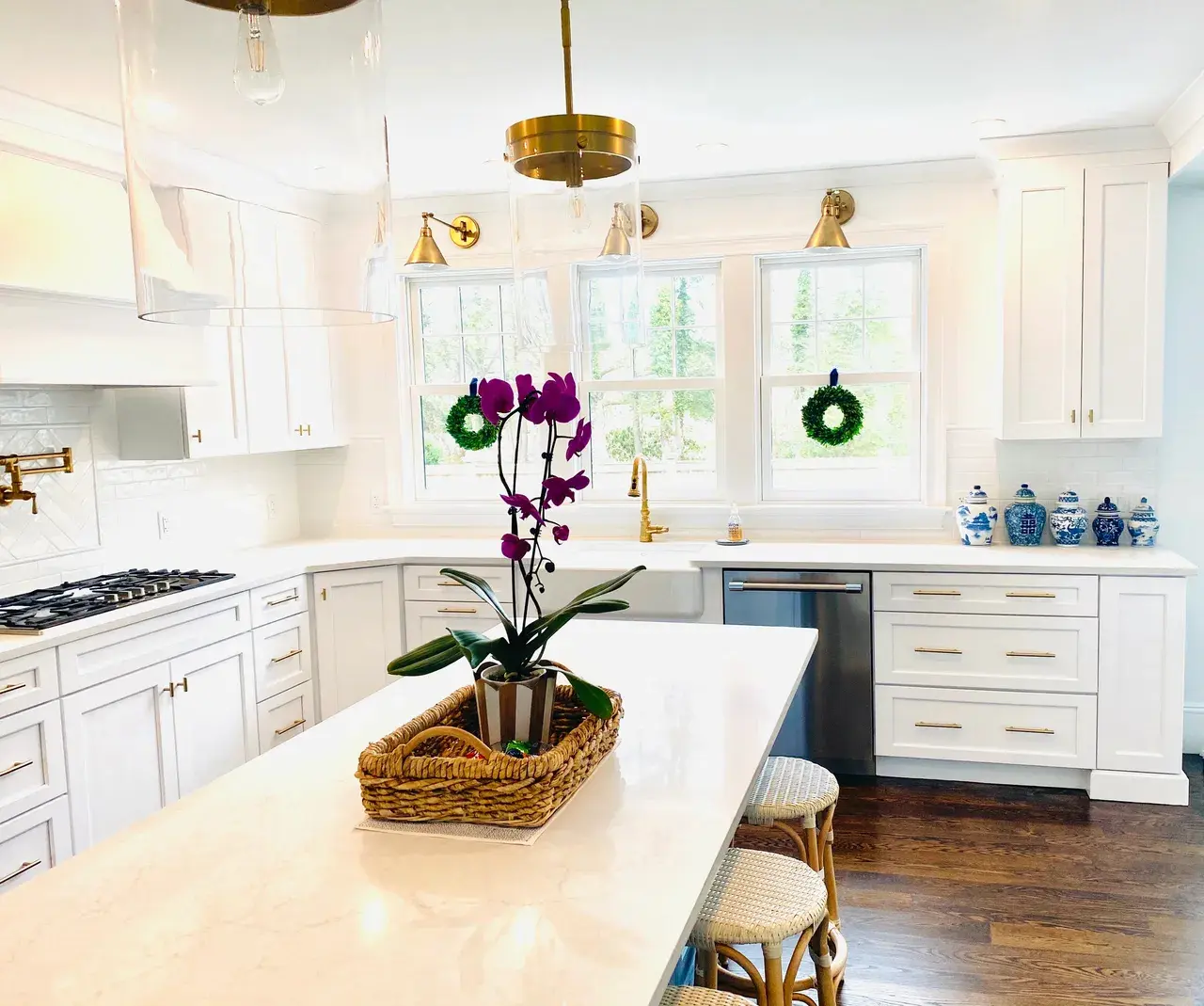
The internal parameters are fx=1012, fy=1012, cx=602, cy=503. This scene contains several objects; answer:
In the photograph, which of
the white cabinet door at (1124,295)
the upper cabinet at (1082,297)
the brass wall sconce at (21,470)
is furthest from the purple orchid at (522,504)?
the white cabinet door at (1124,295)

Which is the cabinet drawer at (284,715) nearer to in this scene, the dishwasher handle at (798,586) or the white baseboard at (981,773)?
the dishwasher handle at (798,586)

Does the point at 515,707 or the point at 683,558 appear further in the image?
the point at 683,558

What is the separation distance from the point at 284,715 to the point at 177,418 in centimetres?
129

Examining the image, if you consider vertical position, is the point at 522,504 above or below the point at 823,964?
above

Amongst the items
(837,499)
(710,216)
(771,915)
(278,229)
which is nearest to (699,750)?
(771,915)

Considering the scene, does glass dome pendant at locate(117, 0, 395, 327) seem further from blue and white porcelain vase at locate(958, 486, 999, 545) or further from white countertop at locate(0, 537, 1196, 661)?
blue and white porcelain vase at locate(958, 486, 999, 545)

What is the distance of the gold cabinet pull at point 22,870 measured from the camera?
285 centimetres

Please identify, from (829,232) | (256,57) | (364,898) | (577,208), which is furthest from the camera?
(829,232)

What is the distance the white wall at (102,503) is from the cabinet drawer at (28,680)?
70cm

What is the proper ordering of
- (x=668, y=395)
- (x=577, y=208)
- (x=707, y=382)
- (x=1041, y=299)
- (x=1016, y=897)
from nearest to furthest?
1. (x=577, y=208)
2. (x=1016, y=897)
3. (x=1041, y=299)
4. (x=707, y=382)
5. (x=668, y=395)

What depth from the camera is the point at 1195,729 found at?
4.32 metres

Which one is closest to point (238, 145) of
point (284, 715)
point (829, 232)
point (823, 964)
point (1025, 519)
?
point (823, 964)

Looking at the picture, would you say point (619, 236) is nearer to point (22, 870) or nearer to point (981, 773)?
point (22, 870)

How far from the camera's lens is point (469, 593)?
450 centimetres
